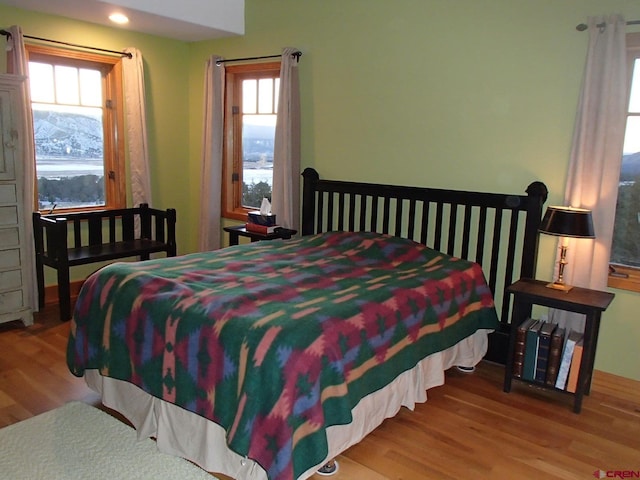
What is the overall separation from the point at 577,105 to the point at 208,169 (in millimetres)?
3090

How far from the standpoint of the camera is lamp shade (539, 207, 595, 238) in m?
2.76

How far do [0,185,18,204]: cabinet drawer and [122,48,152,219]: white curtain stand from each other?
4.02 feet

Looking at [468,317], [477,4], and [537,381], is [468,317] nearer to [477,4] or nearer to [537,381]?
[537,381]

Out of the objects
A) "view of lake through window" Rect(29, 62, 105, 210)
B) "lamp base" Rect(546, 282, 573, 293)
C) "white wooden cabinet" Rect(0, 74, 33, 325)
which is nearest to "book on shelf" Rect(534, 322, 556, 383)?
"lamp base" Rect(546, 282, 573, 293)

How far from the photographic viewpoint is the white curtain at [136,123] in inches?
178

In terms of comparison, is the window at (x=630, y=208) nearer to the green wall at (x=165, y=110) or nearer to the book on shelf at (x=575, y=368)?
the book on shelf at (x=575, y=368)

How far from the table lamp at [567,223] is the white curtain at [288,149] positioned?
6.65 ft

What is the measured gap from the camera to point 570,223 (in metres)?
2.79

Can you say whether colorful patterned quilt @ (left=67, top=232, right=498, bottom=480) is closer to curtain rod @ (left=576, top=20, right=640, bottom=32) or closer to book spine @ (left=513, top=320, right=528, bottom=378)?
book spine @ (left=513, top=320, right=528, bottom=378)

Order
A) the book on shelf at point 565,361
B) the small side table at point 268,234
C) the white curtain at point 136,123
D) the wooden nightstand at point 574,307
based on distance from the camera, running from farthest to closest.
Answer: the white curtain at point 136,123, the small side table at point 268,234, the book on shelf at point 565,361, the wooden nightstand at point 574,307

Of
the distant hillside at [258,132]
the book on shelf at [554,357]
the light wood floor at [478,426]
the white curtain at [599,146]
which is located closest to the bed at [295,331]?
the light wood floor at [478,426]

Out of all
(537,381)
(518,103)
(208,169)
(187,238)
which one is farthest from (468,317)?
(187,238)

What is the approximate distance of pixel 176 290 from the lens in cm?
235
